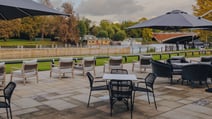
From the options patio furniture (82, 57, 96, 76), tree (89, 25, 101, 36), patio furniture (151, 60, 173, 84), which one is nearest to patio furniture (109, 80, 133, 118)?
patio furniture (151, 60, 173, 84)

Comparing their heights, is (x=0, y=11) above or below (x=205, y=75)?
above

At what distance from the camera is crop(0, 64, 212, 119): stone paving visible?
4.82 meters

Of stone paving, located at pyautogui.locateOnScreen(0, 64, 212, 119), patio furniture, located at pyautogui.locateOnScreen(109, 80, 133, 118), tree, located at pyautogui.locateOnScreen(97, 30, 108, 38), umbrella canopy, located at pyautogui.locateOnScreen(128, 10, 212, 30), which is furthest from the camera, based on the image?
tree, located at pyautogui.locateOnScreen(97, 30, 108, 38)

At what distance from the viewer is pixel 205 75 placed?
25.3ft

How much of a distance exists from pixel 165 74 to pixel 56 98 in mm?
4068

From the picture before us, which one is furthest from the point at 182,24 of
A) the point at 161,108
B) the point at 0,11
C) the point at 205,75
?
the point at 0,11

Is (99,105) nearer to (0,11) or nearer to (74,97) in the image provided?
(74,97)

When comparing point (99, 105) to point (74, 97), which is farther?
point (74, 97)

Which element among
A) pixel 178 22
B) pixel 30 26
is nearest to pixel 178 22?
pixel 178 22

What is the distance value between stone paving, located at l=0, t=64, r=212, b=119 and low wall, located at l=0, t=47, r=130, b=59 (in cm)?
3139

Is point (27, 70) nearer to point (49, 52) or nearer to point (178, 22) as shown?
point (178, 22)

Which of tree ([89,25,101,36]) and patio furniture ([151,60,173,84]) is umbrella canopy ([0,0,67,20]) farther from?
tree ([89,25,101,36])

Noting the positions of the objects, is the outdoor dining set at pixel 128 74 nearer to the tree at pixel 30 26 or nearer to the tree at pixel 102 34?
the tree at pixel 30 26

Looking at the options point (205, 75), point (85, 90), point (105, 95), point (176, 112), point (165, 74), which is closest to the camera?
point (176, 112)
